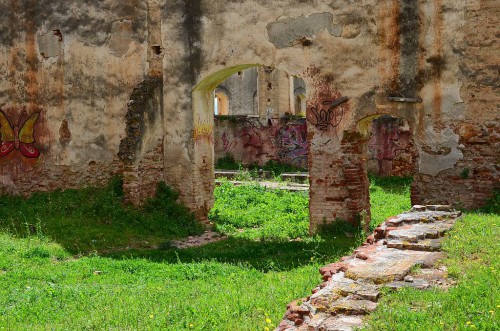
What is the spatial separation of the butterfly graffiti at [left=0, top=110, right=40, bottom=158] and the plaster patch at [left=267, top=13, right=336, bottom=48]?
227 inches

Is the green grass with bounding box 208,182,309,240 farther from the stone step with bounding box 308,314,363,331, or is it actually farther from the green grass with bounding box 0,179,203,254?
the stone step with bounding box 308,314,363,331

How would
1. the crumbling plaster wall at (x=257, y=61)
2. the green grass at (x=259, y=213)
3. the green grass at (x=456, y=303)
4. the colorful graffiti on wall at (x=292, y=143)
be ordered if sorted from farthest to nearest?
the colorful graffiti on wall at (x=292, y=143) < the green grass at (x=259, y=213) < the crumbling plaster wall at (x=257, y=61) < the green grass at (x=456, y=303)

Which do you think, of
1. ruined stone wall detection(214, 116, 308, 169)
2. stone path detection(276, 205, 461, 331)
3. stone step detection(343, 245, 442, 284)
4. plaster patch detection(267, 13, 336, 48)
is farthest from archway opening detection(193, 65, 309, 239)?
stone step detection(343, 245, 442, 284)

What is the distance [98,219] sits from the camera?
11.2 m

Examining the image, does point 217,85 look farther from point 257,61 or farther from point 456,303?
point 456,303

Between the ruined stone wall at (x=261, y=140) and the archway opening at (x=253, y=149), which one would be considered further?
the ruined stone wall at (x=261, y=140)

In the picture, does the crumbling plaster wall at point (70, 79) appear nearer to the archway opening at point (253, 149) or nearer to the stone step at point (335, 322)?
the archway opening at point (253, 149)

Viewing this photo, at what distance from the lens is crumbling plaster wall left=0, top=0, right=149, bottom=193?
12.1 m

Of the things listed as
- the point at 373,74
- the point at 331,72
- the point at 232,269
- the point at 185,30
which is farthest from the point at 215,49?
the point at 232,269

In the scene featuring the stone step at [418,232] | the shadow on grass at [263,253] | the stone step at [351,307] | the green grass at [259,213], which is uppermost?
the stone step at [418,232]

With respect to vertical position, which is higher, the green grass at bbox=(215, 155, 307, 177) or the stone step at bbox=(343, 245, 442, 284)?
the green grass at bbox=(215, 155, 307, 177)

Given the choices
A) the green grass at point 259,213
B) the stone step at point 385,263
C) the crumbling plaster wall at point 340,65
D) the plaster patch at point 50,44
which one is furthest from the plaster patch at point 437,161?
the plaster patch at point 50,44

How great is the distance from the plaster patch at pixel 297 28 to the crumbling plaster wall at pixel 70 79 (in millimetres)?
2942

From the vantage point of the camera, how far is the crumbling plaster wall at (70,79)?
1214 cm
